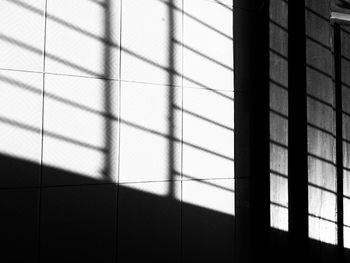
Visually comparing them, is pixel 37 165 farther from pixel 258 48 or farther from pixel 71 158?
pixel 258 48

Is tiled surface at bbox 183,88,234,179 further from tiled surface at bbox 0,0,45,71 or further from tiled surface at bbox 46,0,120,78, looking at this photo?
tiled surface at bbox 0,0,45,71

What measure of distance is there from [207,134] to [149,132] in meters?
0.35

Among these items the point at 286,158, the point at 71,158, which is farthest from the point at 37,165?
the point at 286,158

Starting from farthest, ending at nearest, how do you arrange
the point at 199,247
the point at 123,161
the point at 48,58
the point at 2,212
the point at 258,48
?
the point at 258,48 → the point at 199,247 → the point at 123,161 → the point at 48,58 → the point at 2,212

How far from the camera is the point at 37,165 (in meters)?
1.60

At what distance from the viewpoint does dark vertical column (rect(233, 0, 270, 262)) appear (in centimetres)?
203

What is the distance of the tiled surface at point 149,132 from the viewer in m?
1.80

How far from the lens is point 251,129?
6.88 feet

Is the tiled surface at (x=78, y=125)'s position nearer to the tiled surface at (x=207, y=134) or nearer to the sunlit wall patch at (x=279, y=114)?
the tiled surface at (x=207, y=134)

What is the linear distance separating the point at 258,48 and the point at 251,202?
93cm

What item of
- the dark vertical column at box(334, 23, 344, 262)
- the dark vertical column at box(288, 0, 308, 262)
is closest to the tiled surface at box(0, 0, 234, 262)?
the dark vertical column at box(288, 0, 308, 262)

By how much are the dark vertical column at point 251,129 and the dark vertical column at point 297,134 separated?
14 centimetres

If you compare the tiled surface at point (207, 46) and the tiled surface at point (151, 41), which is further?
the tiled surface at point (207, 46)

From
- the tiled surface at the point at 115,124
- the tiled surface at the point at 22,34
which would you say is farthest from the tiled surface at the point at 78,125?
the tiled surface at the point at 22,34
